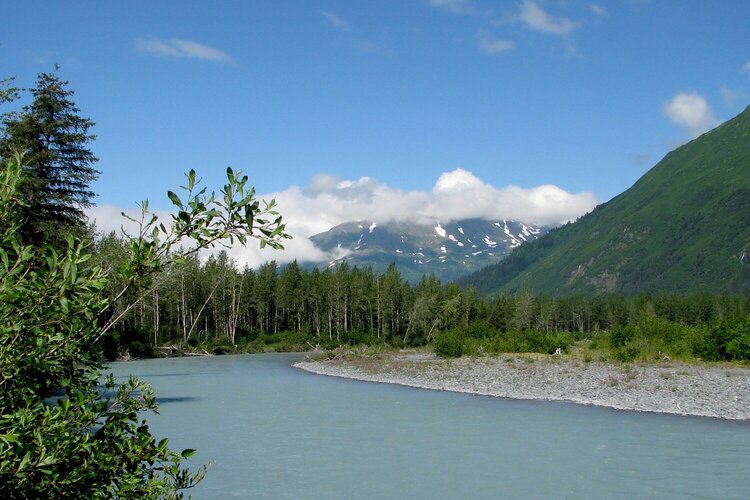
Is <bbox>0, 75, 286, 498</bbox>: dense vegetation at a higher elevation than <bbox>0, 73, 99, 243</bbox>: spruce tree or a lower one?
lower

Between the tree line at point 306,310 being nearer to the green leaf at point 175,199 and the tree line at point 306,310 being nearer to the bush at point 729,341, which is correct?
the bush at point 729,341

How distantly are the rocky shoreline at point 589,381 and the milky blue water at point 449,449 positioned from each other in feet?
7.67

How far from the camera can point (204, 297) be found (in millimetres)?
109625

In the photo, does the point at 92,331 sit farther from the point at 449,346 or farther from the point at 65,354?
the point at 449,346

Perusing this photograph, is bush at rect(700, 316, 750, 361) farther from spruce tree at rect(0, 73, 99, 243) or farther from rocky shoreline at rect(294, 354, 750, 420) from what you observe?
spruce tree at rect(0, 73, 99, 243)

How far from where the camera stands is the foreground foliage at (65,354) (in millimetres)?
3658

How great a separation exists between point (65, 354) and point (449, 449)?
19.7 meters

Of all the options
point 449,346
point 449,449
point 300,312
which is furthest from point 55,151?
point 300,312

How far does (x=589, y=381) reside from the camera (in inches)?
1503

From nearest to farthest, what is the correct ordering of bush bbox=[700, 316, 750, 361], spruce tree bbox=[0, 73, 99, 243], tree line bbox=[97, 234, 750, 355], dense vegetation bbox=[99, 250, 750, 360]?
1. spruce tree bbox=[0, 73, 99, 243]
2. bush bbox=[700, 316, 750, 361]
3. dense vegetation bbox=[99, 250, 750, 360]
4. tree line bbox=[97, 234, 750, 355]

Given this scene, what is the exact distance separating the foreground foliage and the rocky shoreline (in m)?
29.1

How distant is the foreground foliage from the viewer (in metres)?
3.66

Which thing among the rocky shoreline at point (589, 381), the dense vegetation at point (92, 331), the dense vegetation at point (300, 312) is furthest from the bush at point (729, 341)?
the dense vegetation at point (300, 312)

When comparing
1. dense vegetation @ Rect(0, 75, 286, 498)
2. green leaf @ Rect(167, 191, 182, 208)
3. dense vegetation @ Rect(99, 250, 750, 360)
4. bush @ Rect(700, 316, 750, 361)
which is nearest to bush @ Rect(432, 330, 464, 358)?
dense vegetation @ Rect(99, 250, 750, 360)
